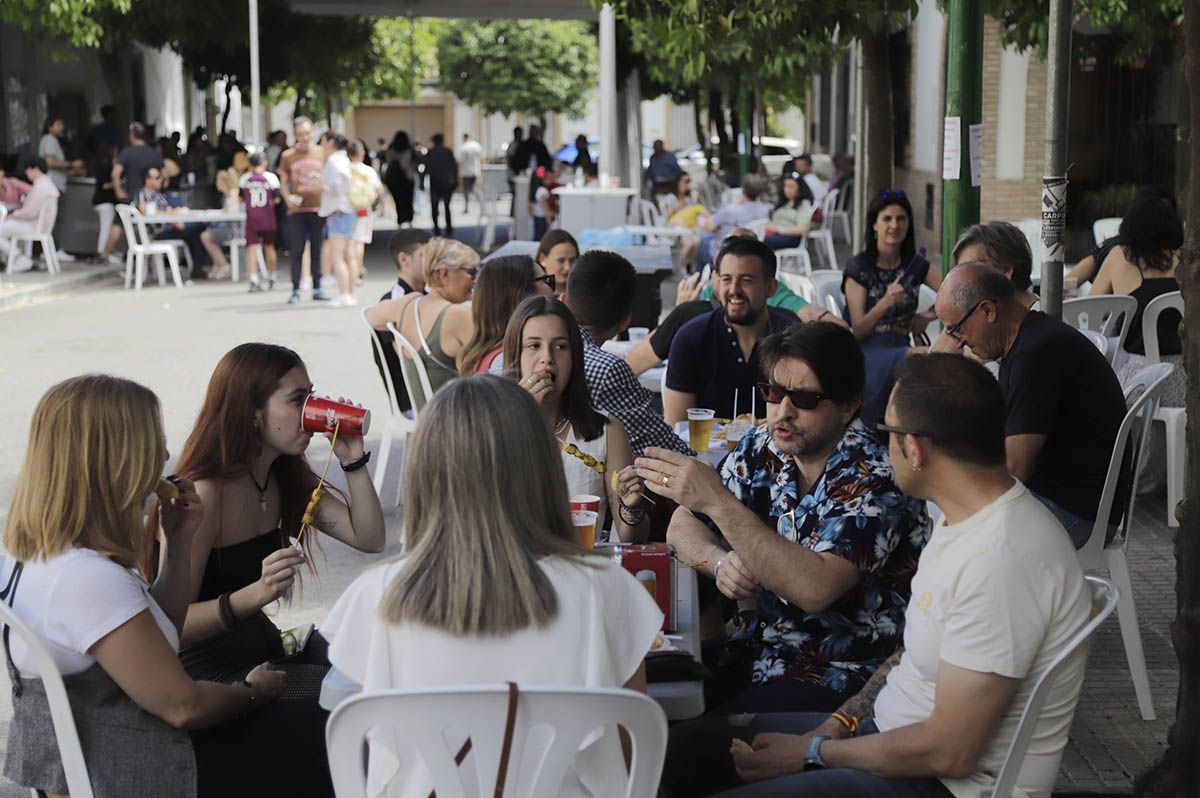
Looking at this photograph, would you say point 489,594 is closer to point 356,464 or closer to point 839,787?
point 839,787

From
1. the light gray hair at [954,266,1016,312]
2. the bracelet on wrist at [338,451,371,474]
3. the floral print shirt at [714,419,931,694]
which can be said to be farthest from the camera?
the light gray hair at [954,266,1016,312]

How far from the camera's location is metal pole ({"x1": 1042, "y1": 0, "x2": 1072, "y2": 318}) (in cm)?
574

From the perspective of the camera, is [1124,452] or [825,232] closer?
[1124,452]

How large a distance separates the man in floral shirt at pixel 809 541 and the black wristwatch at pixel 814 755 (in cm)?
31

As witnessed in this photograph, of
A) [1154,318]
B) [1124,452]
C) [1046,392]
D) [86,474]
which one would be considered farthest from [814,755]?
[1154,318]

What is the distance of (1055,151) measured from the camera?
19.0 ft

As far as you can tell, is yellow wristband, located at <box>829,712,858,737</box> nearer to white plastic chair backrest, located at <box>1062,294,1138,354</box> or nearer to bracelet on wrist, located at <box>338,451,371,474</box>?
bracelet on wrist, located at <box>338,451,371,474</box>

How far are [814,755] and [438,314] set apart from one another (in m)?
4.18

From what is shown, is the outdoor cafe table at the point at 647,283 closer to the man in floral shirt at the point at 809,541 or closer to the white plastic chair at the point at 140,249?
the man in floral shirt at the point at 809,541

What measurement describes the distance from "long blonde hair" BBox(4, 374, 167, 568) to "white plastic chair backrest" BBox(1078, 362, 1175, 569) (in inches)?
114

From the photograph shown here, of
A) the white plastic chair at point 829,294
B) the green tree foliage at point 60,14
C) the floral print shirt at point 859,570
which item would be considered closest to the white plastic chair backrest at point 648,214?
the green tree foliage at point 60,14

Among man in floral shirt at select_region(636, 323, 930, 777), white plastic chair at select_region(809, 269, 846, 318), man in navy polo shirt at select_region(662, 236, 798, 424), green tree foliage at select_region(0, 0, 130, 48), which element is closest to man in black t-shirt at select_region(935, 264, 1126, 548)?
man in navy polo shirt at select_region(662, 236, 798, 424)

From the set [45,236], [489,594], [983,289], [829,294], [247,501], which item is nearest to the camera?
[489,594]

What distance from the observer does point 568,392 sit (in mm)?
4270
